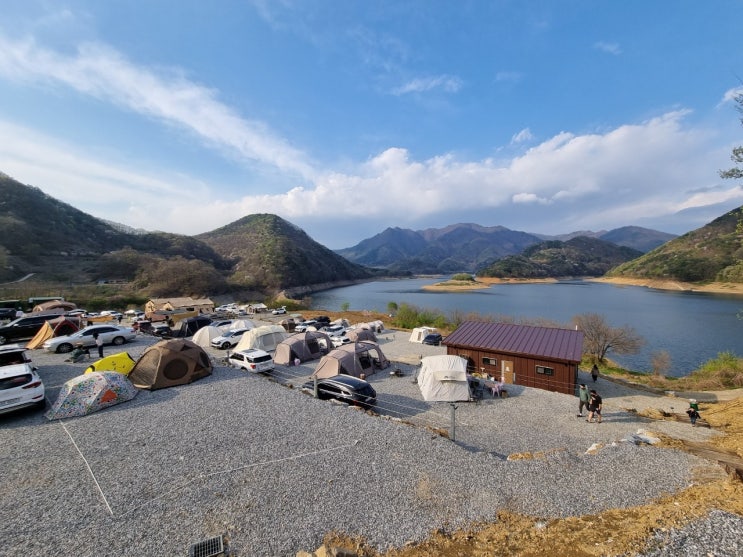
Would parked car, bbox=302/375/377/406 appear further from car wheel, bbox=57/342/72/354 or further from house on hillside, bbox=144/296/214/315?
house on hillside, bbox=144/296/214/315

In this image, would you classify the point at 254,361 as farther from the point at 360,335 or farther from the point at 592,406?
the point at 592,406

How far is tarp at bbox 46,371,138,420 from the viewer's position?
10336 mm

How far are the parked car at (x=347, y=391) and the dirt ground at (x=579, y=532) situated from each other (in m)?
7.21

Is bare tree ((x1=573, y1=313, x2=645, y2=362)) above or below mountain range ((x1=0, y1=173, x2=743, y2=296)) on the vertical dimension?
below


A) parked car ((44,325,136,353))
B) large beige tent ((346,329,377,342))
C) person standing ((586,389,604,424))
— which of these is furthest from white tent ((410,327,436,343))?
parked car ((44,325,136,353))

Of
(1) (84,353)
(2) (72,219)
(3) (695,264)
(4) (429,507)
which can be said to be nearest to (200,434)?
(4) (429,507)

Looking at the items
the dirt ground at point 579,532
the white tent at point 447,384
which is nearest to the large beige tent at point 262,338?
the white tent at point 447,384

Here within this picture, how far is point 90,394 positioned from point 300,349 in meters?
10.2

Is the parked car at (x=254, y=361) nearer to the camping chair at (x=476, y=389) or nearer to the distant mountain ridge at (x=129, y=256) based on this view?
the camping chair at (x=476, y=389)

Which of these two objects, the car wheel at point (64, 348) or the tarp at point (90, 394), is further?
the car wheel at point (64, 348)

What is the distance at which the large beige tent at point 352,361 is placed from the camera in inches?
Result: 615

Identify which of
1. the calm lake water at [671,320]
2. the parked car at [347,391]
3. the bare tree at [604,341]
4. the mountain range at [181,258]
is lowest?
the calm lake water at [671,320]

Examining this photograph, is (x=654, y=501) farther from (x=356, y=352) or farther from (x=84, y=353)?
(x=84, y=353)

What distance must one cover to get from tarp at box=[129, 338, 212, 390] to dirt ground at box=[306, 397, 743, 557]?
11.1 meters
